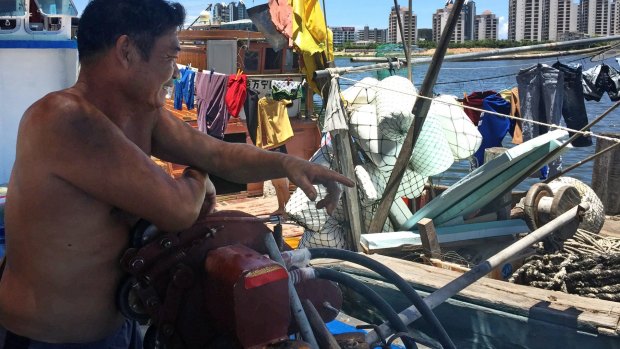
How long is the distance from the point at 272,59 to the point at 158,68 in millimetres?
12035

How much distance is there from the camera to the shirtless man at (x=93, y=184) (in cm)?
165

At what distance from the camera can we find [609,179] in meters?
8.00

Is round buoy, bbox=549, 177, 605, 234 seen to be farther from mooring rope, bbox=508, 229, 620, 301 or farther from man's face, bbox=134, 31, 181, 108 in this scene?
man's face, bbox=134, 31, 181, 108

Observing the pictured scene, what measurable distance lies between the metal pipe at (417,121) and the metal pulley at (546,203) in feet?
3.34

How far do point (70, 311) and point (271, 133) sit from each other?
8698 millimetres

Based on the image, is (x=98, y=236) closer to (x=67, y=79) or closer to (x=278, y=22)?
(x=67, y=79)

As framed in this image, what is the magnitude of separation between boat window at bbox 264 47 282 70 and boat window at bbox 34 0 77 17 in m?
7.99

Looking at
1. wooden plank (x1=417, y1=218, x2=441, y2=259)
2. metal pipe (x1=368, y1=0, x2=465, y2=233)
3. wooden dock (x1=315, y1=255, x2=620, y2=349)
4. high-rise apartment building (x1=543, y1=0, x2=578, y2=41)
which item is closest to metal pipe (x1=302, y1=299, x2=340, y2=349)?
wooden dock (x1=315, y1=255, x2=620, y2=349)

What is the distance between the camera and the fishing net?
580cm

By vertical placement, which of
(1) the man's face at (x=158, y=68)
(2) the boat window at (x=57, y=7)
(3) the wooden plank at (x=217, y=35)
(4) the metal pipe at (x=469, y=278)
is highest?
(3) the wooden plank at (x=217, y=35)

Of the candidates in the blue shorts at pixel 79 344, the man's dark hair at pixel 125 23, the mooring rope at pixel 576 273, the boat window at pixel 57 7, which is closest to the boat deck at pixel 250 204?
the boat window at pixel 57 7

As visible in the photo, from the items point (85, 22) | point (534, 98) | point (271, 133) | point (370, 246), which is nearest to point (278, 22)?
point (271, 133)

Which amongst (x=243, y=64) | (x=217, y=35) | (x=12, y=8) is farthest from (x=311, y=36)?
(x=243, y=64)

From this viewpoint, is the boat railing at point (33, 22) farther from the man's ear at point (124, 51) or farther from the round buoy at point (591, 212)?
the round buoy at point (591, 212)
